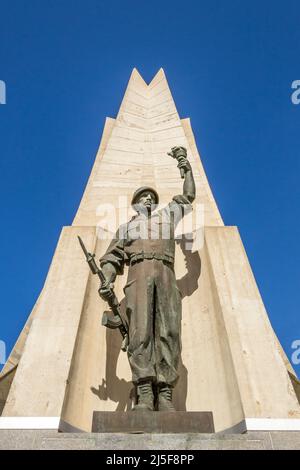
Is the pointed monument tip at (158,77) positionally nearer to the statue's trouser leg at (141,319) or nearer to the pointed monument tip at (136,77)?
the pointed monument tip at (136,77)

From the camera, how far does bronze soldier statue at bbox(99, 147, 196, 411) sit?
15.4 ft

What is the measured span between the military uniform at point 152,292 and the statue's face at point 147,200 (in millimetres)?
223

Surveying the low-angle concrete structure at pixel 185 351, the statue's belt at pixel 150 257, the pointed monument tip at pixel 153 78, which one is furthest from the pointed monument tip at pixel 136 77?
the statue's belt at pixel 150 257

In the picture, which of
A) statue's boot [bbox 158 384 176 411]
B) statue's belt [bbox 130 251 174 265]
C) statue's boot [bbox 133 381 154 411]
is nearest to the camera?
statue's boot [bbox 133 381 154 411]

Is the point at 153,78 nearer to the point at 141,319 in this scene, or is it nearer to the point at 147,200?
the point at 147,200

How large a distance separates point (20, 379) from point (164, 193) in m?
6.36

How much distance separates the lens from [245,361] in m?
5.25

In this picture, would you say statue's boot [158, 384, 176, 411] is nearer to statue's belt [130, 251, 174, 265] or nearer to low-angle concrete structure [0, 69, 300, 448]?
low-angle concrete structure [0, 69, 300, 448]

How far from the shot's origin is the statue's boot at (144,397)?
4.45m

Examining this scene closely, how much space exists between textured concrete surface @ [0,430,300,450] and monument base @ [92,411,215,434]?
232 millimetres

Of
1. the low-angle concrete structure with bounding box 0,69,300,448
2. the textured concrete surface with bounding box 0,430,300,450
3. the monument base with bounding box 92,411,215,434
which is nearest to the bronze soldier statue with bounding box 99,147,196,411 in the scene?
the monument base with bounding box 92,411,215,434
